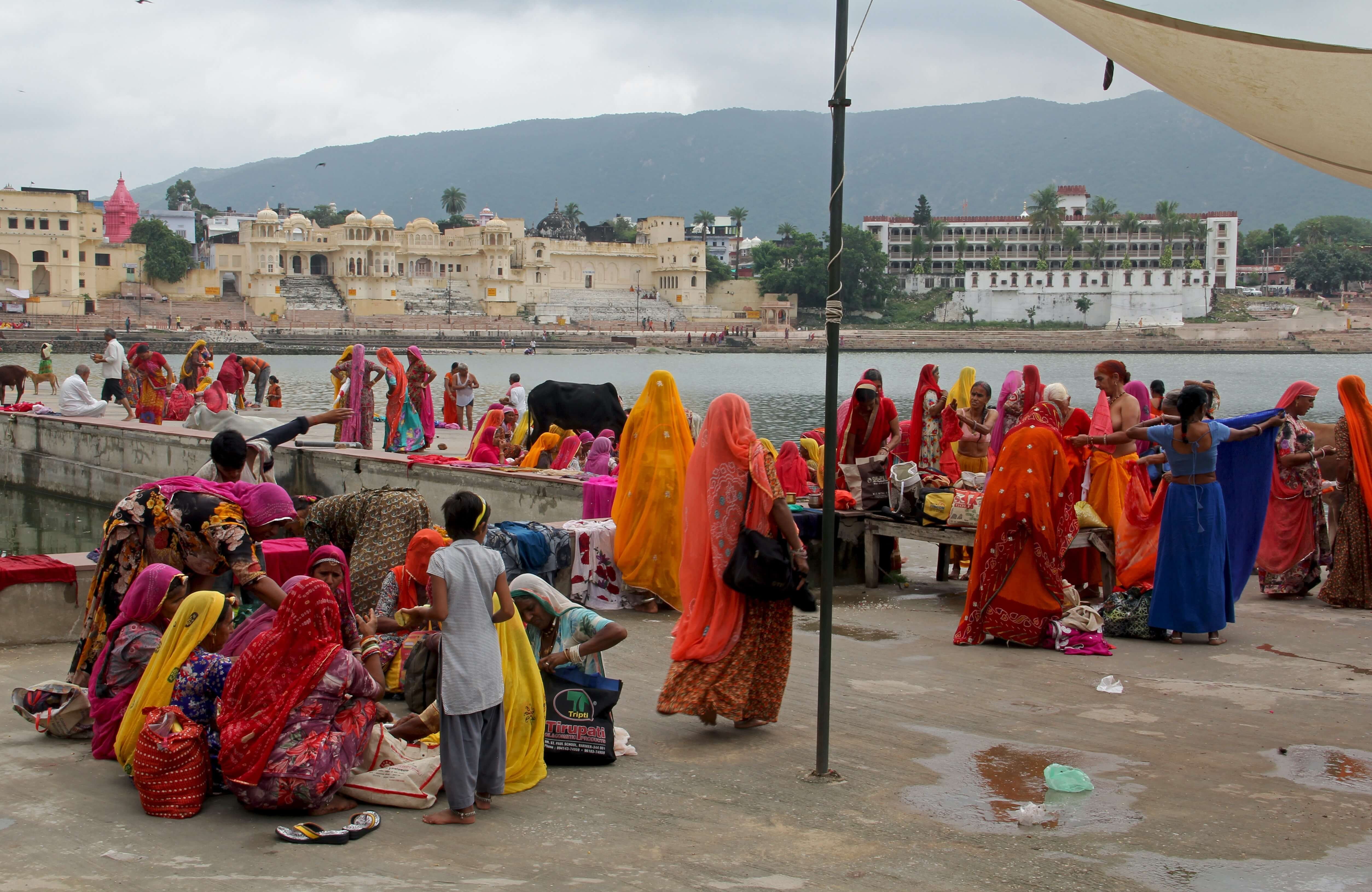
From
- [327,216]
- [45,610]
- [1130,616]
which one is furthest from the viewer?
[327,216]

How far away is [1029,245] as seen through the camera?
327 feet

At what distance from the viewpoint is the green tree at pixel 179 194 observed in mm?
118000

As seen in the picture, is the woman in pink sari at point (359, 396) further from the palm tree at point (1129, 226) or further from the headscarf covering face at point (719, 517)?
the palm tree at point (1129, 226)

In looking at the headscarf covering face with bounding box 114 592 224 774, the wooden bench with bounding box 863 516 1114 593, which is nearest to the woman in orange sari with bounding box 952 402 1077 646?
the wooden bench with bounding box 863 516 1114 593

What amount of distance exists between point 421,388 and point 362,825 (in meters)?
9.63

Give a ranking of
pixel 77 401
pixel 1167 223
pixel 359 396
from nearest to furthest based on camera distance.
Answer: pixel 359 396 < pixel 77 401 < pixel 1167 223

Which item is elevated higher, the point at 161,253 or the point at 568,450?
the point at 161,253

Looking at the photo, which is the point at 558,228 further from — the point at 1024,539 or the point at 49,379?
the point at 1024,539

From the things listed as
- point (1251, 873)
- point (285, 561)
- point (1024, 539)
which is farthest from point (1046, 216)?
point (1251, 873)

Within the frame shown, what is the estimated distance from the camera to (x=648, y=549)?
6.57m

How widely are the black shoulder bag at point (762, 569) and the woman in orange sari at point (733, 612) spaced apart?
51 mm

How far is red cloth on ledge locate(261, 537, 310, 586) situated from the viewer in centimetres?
527

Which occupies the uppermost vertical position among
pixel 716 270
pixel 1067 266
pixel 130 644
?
pixel 1067 266

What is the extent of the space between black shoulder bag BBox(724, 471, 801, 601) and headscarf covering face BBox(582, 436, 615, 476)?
441cm
